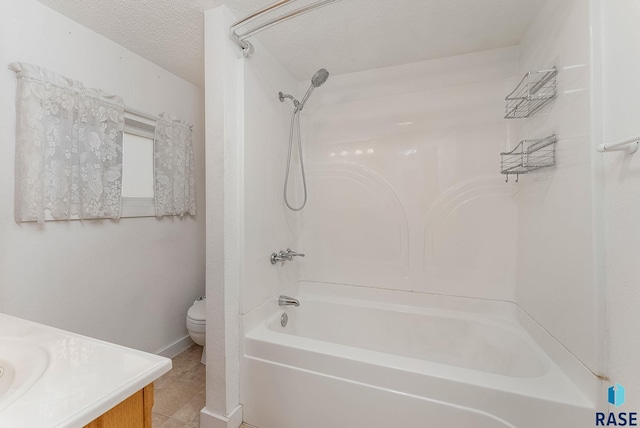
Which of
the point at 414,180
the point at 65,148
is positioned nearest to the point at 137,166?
the point at 65,148

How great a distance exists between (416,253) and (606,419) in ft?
3.76

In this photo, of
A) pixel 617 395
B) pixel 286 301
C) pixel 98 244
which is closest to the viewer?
pixel 617 395

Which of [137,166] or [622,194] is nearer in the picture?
[622,194]

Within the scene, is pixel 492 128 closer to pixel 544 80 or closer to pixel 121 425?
pixel 544 80

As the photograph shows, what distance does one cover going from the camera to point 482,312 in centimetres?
178

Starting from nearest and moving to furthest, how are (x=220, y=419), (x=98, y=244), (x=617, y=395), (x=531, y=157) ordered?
(x=617, y=395)
(x=220, y=419)
(x=531, y=157)
(x=98, y=244)

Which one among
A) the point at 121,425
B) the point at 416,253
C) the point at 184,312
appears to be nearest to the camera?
the point at 121,425

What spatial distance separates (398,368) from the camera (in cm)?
119

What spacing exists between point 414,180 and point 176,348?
2410 millimetres

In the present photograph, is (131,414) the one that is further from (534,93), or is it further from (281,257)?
(534,93)

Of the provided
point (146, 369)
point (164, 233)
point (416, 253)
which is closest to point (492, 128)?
point (416, 253)

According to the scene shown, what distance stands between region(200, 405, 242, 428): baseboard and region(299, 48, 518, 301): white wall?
105cm

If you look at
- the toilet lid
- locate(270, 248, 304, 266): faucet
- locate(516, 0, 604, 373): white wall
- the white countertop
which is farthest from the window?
locate(516, 0, 604, 373): white wall

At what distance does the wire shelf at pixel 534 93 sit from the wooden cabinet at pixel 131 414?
1899 millimetres
